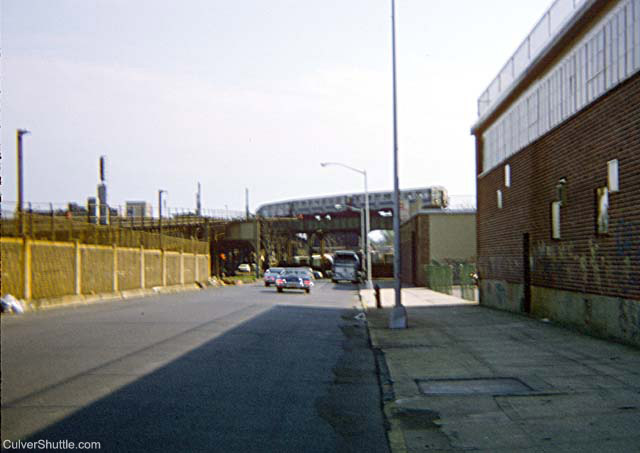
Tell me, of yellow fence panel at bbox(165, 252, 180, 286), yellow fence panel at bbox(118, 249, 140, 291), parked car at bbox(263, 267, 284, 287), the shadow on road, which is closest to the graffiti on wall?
the shadow on road

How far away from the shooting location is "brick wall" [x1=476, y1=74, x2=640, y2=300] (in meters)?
14.6

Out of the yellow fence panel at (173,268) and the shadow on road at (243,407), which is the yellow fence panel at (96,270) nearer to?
the yellow fence panel at (173,268)

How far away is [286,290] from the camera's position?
154ft

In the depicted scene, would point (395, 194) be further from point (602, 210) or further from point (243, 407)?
point (243, 407)

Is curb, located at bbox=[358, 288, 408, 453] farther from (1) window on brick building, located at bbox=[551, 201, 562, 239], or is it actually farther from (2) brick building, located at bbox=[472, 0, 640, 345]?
(1) window on brick building, located at bbox=[551, 201, 562, 239]

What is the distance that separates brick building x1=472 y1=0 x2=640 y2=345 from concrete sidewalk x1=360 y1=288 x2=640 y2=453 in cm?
170

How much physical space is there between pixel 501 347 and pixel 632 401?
237 inches

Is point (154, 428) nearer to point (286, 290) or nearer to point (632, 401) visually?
point (632, 401)

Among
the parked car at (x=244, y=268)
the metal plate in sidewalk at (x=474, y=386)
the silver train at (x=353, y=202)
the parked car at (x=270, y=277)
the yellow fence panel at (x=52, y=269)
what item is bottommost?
the parked car at (x=244, y=268)

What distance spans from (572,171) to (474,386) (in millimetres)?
10275

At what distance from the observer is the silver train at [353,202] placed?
234ft

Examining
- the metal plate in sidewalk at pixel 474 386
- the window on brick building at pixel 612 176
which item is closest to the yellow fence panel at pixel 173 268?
the window on brick building at pixel 612 176

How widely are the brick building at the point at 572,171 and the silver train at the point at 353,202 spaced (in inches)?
1037

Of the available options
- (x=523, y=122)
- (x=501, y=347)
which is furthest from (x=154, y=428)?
(x=523, y=122)
